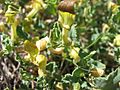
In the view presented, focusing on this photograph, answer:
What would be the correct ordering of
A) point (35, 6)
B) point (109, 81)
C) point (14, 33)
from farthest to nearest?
point (35, 6) < point (14, 33) < point (109, 81)

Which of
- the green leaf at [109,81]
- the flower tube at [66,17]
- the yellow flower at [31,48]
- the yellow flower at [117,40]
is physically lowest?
the green leaf at [109,81]

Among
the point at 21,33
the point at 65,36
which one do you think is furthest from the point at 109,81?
the point at 21,33

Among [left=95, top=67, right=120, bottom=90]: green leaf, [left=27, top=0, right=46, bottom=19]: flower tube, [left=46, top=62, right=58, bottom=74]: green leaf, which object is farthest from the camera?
[left=27, top=0, right=46, bottom=19]: flower tube

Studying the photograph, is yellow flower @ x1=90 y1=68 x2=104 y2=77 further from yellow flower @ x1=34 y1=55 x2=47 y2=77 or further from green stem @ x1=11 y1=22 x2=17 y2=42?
green stem @ x1=11 y1=22 x2=17 y2=42

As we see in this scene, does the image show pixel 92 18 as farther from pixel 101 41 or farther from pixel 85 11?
pixel 101 41

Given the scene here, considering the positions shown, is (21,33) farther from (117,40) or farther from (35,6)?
(117,40)

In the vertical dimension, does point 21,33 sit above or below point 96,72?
above

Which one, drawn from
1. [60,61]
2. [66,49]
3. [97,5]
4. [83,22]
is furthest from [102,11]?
[66,49]

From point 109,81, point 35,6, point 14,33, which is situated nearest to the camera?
point 109,81

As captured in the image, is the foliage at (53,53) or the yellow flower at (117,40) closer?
the foliage at (53,53)

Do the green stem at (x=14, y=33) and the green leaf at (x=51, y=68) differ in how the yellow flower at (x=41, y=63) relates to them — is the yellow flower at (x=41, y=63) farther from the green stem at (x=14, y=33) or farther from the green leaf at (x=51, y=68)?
the green stem at (x=14, y=33)

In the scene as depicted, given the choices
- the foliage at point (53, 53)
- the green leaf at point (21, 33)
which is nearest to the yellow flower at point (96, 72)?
the foliage at point (53, 53)

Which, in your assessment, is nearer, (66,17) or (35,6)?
(66,17)

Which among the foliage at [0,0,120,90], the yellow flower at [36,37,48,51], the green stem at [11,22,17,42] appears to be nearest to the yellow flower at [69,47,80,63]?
the foliage at [0,0,120,90]
